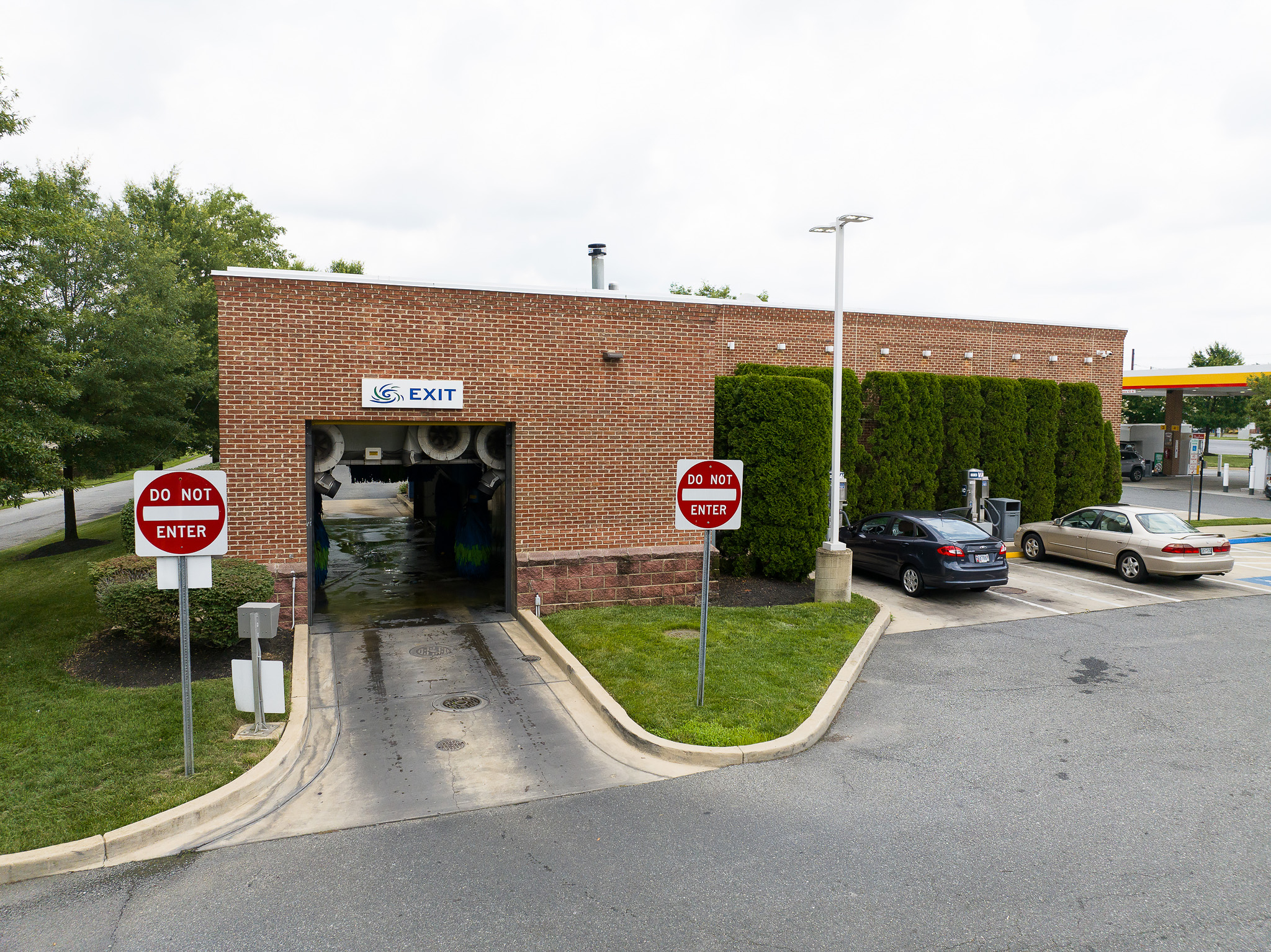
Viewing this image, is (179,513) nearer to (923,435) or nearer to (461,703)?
(461,703)

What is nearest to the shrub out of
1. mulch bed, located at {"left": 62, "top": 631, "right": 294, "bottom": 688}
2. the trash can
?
mulch bed, located at {"left": 62, "top": 631, "right": 294, "bottom": 688}

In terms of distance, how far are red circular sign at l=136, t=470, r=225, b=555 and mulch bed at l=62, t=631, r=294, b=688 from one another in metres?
2.54

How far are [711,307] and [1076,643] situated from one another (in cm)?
738

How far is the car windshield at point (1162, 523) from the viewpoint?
51.1 feet

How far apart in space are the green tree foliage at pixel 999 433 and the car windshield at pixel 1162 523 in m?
4.60

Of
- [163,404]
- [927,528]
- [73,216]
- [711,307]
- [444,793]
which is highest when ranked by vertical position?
[73,216]

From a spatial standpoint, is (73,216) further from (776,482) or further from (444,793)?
(776,482)

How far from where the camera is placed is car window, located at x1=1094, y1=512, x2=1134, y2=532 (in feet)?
52.5

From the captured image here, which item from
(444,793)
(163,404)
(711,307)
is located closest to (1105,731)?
(444,793)

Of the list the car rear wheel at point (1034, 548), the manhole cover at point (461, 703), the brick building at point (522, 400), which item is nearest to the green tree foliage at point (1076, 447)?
the car rear wheel at point (1034, 548)

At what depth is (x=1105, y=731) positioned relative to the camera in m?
7.96

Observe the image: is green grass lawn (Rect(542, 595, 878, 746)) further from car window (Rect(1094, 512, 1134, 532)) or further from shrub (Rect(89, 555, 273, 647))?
car window (Rect(1094, 512, 1134, 532))

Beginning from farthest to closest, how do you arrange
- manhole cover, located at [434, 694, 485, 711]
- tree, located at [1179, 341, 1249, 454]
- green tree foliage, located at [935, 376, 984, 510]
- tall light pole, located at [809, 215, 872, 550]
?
1. tree, located at [1179, 341, 1249, 454]
2. green tree foliage, located at [935, 376, 984, 510]
3. tall light pole, located at [809, 215, 872, 550]
4. manhole cover, located at [434, 694, 485, 711]

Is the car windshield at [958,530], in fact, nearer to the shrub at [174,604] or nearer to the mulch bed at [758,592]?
the mulch bed at [758,592]
